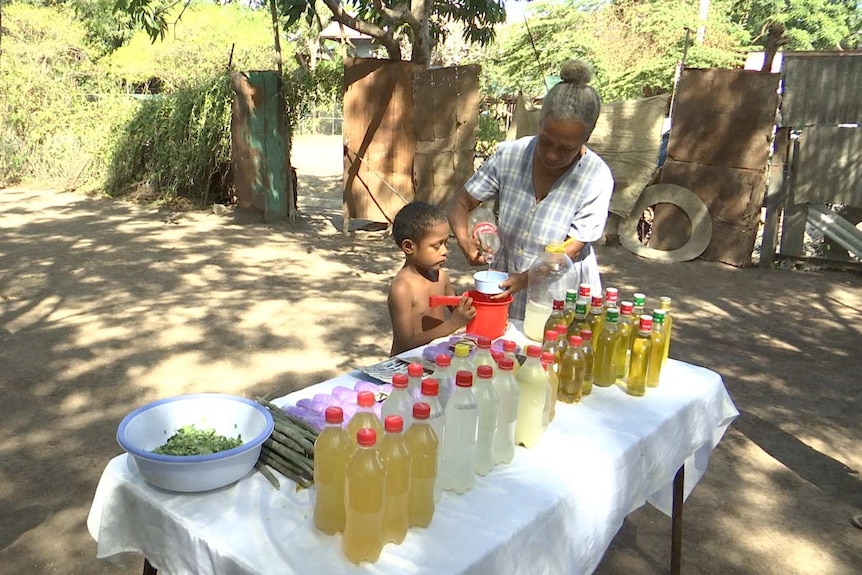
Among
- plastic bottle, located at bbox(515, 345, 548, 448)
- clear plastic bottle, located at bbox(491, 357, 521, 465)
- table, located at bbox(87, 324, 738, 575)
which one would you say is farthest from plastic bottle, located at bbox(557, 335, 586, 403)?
clear plastic bottle, located at bbox(491, 357, 521, 465)

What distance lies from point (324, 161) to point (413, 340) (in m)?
18.0

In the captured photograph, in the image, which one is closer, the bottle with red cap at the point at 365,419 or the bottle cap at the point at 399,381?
the bottle with red cap at the point at 365,419

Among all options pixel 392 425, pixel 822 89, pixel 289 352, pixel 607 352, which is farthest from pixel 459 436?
pixel 822 89


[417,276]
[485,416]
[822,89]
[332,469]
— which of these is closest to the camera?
[332,469]

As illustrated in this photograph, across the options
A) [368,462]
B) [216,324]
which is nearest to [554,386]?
[368,462]

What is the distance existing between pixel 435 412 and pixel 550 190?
1742 mm

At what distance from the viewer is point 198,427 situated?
186cm

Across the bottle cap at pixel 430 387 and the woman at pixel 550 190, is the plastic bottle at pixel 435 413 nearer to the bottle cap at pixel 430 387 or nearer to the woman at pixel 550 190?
the bottle cap at pixel 430 387

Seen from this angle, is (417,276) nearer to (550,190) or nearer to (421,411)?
(550,190)

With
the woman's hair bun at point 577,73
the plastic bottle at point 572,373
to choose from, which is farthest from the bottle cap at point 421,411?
the woman's hair bun at point 577,73

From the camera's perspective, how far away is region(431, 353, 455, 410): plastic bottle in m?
1.77

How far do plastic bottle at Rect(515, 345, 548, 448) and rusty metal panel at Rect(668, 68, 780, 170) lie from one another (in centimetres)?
788

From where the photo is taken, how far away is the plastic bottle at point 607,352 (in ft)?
7.61

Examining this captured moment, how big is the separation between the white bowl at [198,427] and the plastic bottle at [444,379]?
0.46 meters
